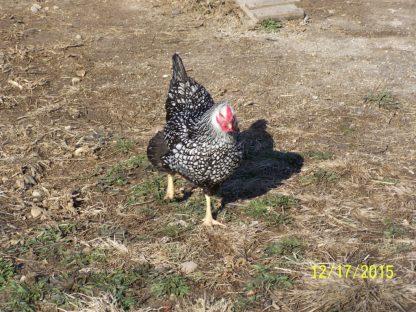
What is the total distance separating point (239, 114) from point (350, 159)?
161cm

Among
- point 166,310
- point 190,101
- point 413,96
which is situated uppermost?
point 190,101

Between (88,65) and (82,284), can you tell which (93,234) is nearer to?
(82,284)

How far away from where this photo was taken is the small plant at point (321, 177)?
577 centimetres

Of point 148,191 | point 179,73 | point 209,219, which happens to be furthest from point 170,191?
point 179,73

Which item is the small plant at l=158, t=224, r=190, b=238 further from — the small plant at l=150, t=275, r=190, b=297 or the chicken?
the small plant at l=150, t=275, r=190, b=297

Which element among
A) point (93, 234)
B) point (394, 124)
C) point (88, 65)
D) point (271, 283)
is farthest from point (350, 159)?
point (88, 65)

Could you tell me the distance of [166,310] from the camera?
168 inches

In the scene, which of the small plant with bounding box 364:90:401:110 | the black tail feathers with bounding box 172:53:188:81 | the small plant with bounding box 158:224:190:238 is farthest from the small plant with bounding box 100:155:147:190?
the small plant with bounding box 364:90:401:110

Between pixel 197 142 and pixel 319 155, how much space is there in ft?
5.94

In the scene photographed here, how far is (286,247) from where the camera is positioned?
4.88 metres

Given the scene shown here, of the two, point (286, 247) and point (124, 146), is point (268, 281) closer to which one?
point (286, 247)

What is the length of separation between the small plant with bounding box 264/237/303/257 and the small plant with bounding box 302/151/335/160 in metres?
1.40

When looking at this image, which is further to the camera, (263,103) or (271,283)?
(263,103)

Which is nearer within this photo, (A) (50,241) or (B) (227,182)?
(A) (50,241)
